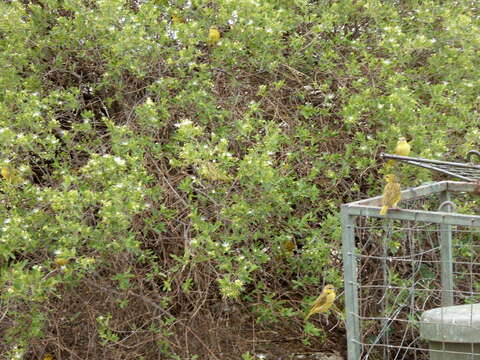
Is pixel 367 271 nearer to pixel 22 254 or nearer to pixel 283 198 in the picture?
pixel 283 198

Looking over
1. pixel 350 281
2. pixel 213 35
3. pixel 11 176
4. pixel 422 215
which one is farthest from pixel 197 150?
pixel 422 215

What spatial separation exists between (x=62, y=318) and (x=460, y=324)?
176 centimetres

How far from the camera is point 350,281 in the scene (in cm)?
284

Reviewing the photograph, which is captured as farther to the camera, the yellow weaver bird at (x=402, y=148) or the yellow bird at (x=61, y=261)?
the yellow weaver bird at (x=402, y=148)

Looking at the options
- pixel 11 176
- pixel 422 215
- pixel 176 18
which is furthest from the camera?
pixel 176 18

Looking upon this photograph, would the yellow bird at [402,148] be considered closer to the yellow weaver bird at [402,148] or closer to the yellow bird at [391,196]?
the yellow weaver bird at [402,148]

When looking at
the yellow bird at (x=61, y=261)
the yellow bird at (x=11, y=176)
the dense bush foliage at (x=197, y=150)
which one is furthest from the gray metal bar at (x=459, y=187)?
the yellow bird at (x=11, y=176)

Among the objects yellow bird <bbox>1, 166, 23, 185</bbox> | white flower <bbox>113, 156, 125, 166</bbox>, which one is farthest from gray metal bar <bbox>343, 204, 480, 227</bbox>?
yellow bird <bbox>1, 166, 23, 185</bbox>

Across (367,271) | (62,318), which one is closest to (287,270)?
(367,271)

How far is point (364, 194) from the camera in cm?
384

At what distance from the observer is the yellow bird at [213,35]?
362 centimetres

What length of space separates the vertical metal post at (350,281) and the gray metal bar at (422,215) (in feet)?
0.17

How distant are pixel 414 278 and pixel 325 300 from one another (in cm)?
60

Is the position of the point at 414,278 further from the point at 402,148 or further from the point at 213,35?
the point at 213,35
